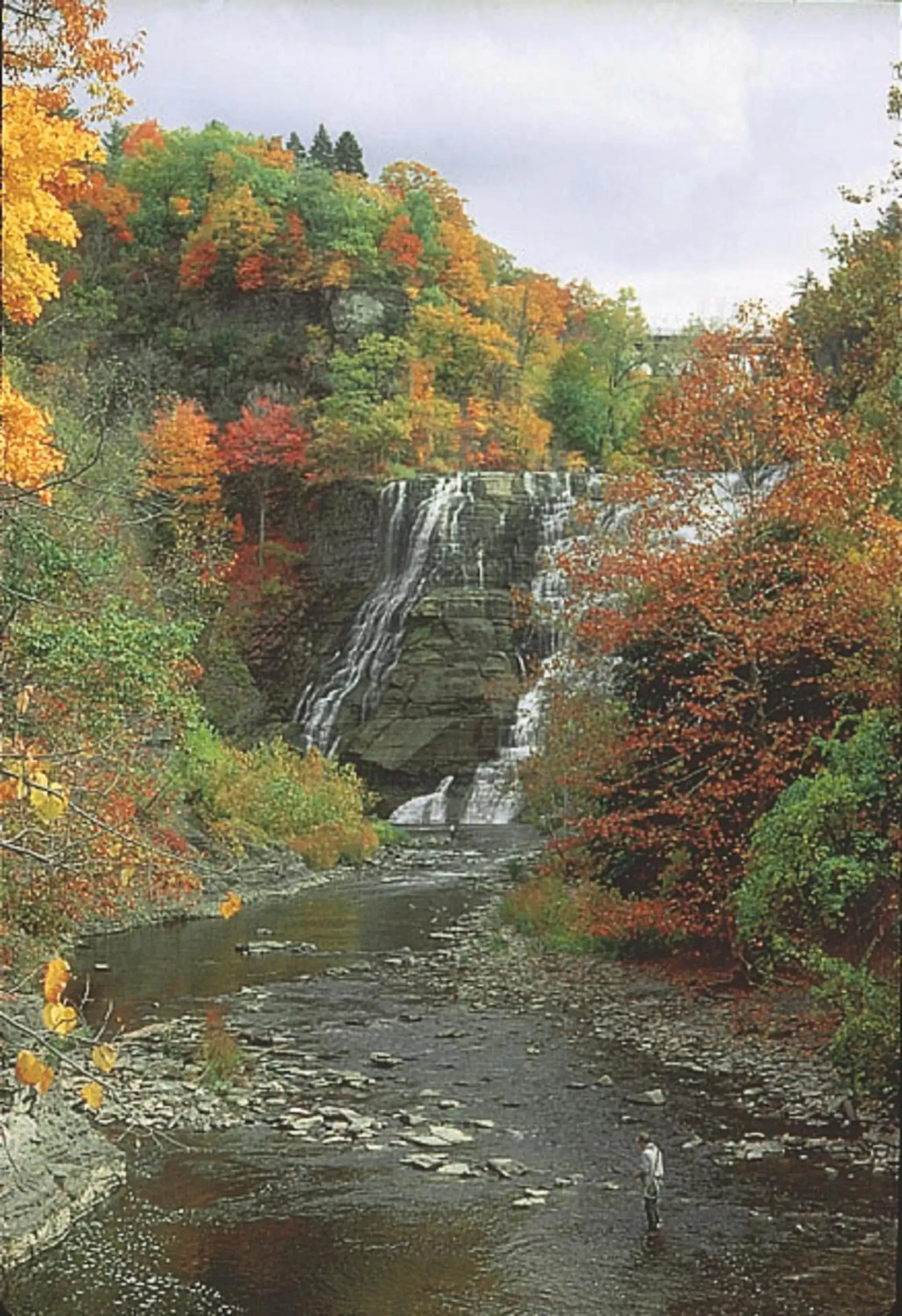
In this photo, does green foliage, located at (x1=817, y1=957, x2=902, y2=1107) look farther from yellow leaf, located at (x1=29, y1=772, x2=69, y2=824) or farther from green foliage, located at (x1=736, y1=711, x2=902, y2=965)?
yellow leaf, located at (x1=29, y1=772, x2=69, y2=824)

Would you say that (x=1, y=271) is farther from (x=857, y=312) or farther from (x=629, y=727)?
(x=857, y=312)

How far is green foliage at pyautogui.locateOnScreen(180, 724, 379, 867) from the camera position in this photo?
39.7 ft

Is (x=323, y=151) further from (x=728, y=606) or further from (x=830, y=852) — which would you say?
(x=728, y=606)

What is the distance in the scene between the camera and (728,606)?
23.2 ft

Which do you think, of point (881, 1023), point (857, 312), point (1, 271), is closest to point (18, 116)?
point (1, 271)

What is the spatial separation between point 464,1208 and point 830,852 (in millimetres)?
1845

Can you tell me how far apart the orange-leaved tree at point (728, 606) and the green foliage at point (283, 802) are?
440 centimetres

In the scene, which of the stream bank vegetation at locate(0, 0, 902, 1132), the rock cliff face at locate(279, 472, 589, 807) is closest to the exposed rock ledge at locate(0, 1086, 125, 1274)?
the stream bank vegetation at locate(0, 0, 902, 1132)

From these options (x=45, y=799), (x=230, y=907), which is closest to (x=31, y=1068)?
(x=45, y=799)

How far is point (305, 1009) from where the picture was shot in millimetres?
7879

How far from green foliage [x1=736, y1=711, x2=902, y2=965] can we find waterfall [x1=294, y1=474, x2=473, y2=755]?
4.58 metres

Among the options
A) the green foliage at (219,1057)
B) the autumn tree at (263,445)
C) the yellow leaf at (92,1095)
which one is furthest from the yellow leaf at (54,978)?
the green foliage at (219,1057)

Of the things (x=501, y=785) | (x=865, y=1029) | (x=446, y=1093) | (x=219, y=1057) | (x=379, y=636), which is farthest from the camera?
(x=379, y=636)

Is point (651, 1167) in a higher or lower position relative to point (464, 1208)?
higher
